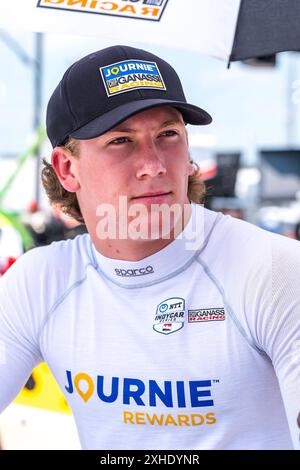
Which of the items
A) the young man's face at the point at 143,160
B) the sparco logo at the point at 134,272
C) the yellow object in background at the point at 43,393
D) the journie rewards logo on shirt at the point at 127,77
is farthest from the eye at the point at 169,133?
the yellow object in background at the point at 43,393

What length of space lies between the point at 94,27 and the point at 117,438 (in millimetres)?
1267

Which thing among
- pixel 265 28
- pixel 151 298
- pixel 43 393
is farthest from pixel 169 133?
pixel 43 393

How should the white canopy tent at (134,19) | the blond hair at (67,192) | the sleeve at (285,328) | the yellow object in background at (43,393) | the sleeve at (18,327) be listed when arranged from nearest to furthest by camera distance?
the sleeve at (285,328) < the sleeve at (18,327) < the white canopy tent at (134,19) < the blond hair at (67,192) < the yellow object in background at (43,393)

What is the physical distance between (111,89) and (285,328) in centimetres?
79

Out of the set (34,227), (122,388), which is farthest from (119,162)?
(34,227)

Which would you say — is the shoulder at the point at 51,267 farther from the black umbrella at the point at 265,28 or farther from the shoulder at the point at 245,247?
the black umbrella at the point at 265,28

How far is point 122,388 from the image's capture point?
1744 millimetres

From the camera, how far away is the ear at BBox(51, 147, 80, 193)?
1961 mm

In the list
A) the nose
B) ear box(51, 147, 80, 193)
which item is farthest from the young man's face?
ear box(51, 147, 80, 193)

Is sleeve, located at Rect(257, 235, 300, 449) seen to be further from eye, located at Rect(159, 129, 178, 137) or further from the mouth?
eye, located at Rect(159, 129, 178, 137)

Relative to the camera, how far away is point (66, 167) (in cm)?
201

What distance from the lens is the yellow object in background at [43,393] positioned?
156 inches

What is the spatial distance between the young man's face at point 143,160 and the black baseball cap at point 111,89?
1.6 inches
